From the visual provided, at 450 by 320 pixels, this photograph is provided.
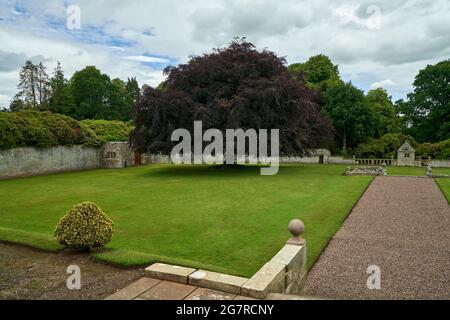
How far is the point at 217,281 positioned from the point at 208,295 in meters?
0.24

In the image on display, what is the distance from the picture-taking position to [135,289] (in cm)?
451

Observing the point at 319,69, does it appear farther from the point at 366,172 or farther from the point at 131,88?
the point at 131,88

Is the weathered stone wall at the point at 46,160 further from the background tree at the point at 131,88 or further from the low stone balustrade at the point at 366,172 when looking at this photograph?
the background tree at the point at 131,88

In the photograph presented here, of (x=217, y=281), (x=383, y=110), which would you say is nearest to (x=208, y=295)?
(x=217, y=281)

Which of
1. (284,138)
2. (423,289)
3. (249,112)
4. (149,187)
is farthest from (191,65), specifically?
(423,289)

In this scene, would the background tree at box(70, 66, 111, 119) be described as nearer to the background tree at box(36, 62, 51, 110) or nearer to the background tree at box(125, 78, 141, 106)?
the background tree at box(36, 62, 51, 110)

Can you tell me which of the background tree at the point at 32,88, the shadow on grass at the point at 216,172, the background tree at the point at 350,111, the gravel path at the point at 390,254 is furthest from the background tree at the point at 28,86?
the gravel path at the point at 390,254

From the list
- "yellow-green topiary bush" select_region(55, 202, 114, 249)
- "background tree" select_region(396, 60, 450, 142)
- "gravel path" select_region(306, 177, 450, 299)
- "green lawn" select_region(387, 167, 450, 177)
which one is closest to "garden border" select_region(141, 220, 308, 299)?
"gravel path" select_region(306, 177, 450, 299)

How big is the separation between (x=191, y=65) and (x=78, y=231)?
739 inches

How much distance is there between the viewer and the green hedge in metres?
20.8

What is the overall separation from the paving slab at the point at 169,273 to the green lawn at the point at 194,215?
2.00 ft

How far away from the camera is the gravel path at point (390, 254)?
17.7 feet
